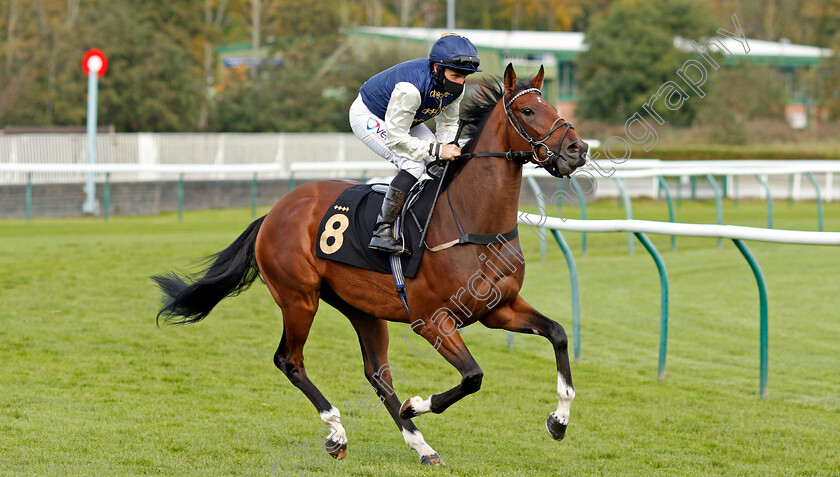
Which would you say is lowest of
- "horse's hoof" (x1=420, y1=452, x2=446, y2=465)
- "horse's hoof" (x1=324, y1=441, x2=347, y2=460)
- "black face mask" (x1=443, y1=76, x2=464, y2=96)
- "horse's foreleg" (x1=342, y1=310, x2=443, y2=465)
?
"horse's hoof" (x1=324, y1=441, x2=347, y2=460)

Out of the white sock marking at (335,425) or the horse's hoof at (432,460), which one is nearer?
the horse's hoof at (432,460)

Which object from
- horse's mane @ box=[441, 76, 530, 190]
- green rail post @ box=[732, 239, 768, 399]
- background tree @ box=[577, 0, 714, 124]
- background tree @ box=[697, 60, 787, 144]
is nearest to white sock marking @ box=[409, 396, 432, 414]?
horse's mane @ box=[441, 76, 530, 190]

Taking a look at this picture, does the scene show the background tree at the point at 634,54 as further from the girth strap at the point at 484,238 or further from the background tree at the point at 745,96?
the girth strap at the point at 484,238

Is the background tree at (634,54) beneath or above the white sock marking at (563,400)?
beneath

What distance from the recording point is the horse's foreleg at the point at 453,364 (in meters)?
3.99

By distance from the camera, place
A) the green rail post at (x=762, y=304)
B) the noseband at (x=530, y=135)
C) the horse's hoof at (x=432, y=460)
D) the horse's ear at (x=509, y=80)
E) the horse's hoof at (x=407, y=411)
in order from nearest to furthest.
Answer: the noseband at (x=530, y=135), the horse's ear at (x=509, y=80), the horse's hoof at (x=407, y=411), the horse's hoof at (x=432, y=460), the green rail post at (x=762, y=304)

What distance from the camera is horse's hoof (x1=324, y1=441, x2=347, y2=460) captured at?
439 centimetres

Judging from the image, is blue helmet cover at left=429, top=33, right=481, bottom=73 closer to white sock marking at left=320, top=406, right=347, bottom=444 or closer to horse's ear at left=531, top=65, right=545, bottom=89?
horse's ear at left=531, top=65, right=545, bottom=89

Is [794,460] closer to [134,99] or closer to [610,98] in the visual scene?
[134,99]

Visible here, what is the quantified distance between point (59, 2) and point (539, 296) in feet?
88.0

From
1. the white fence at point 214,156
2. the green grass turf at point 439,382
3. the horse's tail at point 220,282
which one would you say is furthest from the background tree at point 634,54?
the horse's tail at point 220,282

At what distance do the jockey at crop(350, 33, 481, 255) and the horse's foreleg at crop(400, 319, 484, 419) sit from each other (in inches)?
16.3

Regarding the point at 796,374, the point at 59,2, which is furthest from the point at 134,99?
the point at 796,374

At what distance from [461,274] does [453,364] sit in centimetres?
38
